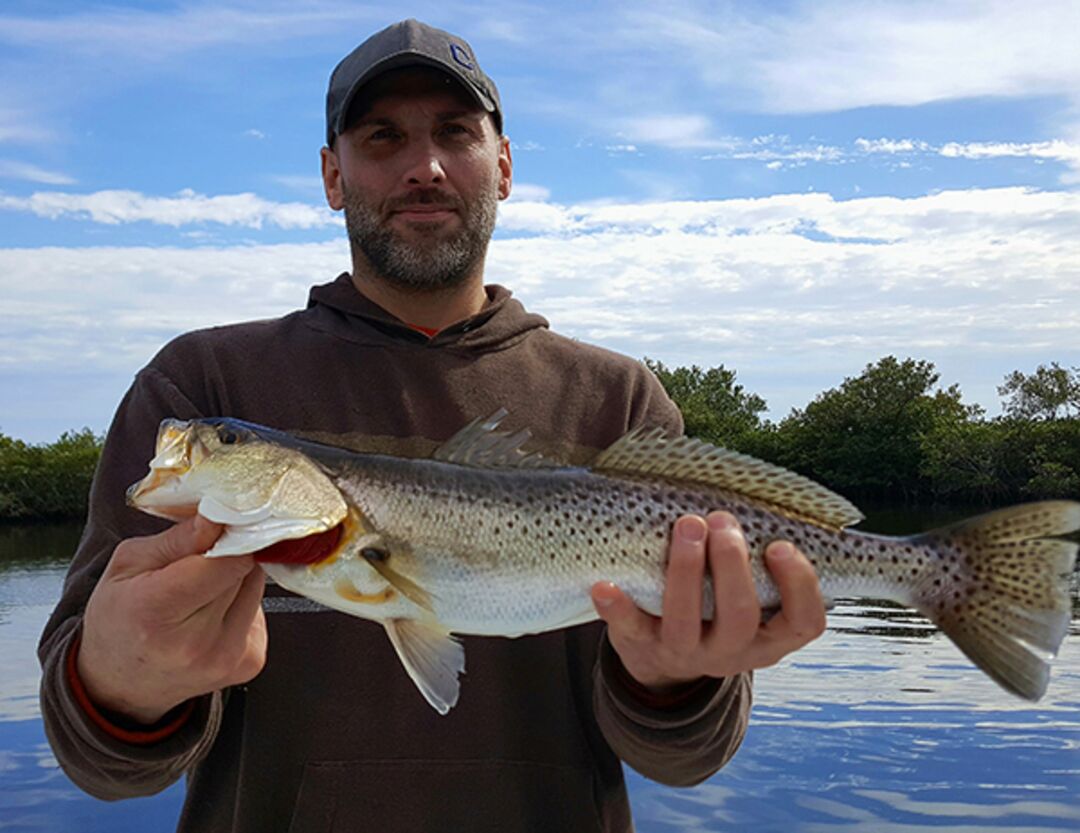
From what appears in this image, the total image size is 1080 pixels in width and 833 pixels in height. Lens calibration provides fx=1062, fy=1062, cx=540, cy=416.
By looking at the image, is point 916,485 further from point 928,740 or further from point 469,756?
point 469,756

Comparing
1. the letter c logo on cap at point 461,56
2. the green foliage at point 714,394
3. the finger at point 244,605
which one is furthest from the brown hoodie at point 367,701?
the green foliage at point 714,394

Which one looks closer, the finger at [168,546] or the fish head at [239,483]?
the finger at [168,546]

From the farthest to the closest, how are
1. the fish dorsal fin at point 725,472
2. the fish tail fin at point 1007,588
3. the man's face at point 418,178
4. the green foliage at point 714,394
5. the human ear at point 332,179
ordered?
the green foliage at point 714,394 → the human ear at point 332,179 → the man's face at point 418,178 → the fish dorsal fin at point 725,472 → the fish tail fin at point 1007,588

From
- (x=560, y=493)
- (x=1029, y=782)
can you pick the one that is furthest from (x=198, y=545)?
(x=1029, y=782)

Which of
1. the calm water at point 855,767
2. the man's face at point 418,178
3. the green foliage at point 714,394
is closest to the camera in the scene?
the man's face at point 418,178

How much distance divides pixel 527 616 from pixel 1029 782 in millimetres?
9986

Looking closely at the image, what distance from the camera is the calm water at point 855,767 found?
10359mm

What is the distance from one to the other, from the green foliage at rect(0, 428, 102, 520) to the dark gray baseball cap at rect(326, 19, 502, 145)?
8478cm

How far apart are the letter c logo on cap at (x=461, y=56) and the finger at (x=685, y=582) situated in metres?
2.36

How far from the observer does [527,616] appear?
3496 millimetres

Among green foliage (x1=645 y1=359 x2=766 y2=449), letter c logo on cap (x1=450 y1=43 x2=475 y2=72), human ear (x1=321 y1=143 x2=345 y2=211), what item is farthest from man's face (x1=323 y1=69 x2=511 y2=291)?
green foliage (x1=645 y1=359 x2=766 y2=449)

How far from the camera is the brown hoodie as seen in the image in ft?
12.6

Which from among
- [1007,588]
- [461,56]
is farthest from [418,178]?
[1007,588]

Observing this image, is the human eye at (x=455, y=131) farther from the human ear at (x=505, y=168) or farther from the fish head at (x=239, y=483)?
the fish head at (x=239, y=483)
